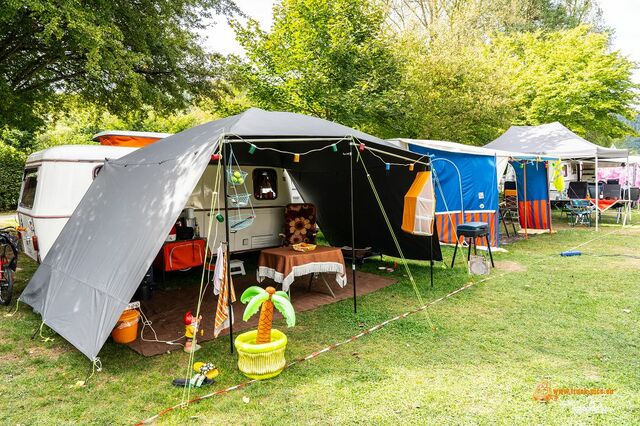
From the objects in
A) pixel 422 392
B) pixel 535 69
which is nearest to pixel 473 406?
pixel 422 392

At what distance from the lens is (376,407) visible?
3.25 meters

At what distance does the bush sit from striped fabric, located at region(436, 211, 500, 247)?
59.8ft

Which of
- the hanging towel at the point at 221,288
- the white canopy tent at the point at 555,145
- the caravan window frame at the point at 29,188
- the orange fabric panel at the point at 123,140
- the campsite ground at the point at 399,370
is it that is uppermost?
the white canopy tent at the point at 555,145

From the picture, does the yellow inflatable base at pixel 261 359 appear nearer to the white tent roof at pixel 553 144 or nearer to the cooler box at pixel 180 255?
the cooler box at pixel 180 255

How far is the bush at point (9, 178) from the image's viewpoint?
61.6ft

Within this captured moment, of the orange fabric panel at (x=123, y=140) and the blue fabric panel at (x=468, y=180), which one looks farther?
the blue fabric panel at (x=468, y=180)

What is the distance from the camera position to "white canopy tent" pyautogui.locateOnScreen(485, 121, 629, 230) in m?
11.9

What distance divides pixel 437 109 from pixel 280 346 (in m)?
12.2

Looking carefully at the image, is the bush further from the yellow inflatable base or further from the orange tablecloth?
the yellow inflatable base

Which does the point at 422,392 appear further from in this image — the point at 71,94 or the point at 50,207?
the point at 71,94

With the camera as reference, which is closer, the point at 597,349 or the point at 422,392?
the point at 422,392

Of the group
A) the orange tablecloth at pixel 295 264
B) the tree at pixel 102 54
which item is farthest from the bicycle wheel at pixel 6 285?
the tree at pixel 102 54

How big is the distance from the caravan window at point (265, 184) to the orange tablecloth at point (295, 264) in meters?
2.48

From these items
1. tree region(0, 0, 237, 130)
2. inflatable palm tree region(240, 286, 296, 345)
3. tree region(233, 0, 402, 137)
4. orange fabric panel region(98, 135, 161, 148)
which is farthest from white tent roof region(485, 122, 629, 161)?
inflatable palm tree region(240, 286, 296, 345)
